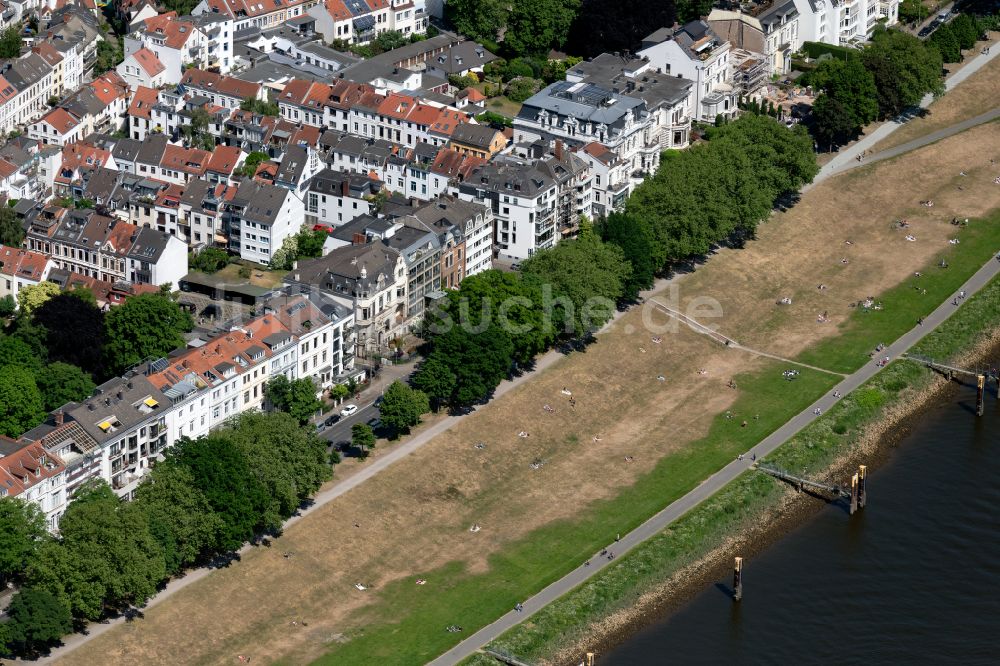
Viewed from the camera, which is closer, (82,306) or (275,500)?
(275,500)

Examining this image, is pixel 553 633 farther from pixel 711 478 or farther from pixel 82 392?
pixel 82 392

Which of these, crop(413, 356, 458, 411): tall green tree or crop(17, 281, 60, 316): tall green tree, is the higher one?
crop(17, 281, 60, 316): tall green tree

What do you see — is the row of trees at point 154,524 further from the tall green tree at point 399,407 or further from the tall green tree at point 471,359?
the tall green tree at point 471,359

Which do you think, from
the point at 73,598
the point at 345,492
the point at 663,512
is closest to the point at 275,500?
the point at 345,492

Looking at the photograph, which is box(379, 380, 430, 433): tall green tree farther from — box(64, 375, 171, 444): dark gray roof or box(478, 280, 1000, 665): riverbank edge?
box(478, 280, 1000, 665): riverbank edge

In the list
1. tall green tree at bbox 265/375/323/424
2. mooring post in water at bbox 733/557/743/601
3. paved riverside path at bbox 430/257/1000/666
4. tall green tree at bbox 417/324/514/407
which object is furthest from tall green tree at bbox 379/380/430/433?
mooring post in water at bbox 733/557/743/601
